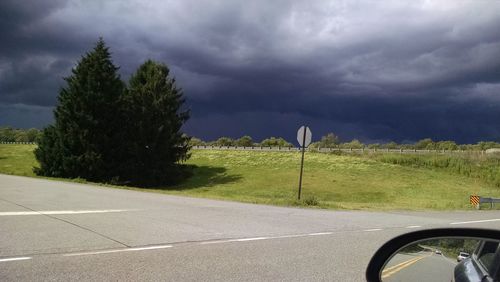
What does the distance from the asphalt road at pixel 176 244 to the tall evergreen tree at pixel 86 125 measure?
29934mm

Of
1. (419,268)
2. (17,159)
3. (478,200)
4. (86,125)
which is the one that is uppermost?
(86,125)

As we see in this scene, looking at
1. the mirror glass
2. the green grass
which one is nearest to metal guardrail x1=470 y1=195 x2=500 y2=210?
the mirror glass

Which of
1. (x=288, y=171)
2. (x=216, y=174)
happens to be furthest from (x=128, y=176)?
(x=288, y=171)

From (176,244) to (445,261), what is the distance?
7444mm

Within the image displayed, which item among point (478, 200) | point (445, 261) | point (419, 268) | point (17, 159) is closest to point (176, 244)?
point (419, 268)

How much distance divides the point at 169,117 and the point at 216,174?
29.8 feet

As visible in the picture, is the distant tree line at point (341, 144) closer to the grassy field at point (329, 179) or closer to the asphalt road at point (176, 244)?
the grassy field at point (329, 179)

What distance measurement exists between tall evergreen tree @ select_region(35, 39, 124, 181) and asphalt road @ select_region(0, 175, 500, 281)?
98.2 feet

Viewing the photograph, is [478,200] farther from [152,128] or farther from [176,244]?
[152,128]

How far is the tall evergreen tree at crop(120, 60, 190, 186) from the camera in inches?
2060

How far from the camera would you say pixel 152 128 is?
5397 centimetres

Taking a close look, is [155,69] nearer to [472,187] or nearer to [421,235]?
[472,187]

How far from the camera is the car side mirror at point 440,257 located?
108 inches

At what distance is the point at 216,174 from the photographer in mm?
60188
